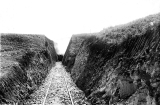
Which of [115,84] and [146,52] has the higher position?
[146,52]

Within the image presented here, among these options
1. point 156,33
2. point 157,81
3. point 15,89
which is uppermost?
point 156,33

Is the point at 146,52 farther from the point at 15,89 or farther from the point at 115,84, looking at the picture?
the point at 15,89

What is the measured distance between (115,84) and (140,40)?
2592 mm

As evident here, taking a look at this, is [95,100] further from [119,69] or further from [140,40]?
[140,40]

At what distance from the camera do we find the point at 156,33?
6656 millimetres

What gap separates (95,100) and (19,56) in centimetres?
893

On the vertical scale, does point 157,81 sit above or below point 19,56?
above

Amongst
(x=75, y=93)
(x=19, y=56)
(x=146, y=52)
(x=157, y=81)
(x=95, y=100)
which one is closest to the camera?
(x=157, y=81)

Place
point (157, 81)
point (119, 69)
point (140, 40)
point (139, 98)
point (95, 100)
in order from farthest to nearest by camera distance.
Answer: point (95, 100), point (119, 69), point (140, 40), point (139, 98), point (157, 81)

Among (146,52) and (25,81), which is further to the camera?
(25,81)

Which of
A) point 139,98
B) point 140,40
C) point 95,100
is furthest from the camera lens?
point 95,100

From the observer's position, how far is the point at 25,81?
12.2 meters

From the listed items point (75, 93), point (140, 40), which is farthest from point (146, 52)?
point (75, 93)

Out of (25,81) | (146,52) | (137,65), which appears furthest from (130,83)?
(25,81)
